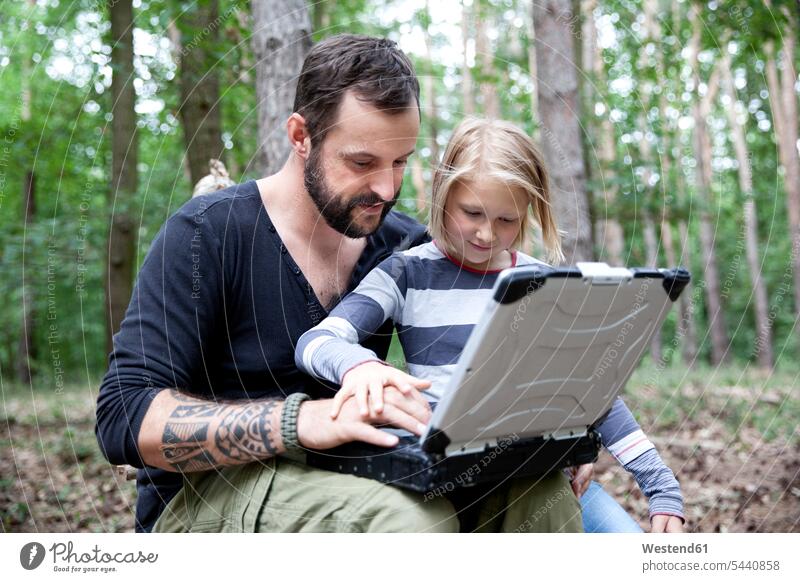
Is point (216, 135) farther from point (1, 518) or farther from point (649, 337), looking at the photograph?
point (649, 337)

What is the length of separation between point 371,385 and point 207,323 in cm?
59

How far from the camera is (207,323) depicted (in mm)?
2057

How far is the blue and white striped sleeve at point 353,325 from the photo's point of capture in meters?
1.80

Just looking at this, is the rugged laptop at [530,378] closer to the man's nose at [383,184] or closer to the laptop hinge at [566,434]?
the laptop hinge at [566,434]

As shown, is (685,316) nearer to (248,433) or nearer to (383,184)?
(383,184)

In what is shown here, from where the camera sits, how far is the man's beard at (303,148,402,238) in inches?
88.0

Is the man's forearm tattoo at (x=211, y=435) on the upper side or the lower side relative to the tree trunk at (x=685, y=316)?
upper

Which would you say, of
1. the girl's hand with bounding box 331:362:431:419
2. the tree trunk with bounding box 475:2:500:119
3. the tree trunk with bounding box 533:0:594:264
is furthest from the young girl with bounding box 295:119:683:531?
the tree trunk with bounding box 475:2:500:119

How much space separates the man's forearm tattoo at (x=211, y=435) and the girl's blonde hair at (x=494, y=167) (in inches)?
29.1

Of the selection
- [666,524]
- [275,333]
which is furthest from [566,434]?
[275,333]

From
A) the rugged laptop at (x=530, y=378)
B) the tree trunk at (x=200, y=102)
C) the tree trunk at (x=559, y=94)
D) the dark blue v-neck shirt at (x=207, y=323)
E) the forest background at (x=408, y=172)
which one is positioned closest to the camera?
the rugged laptop at (x=530, y=378)
